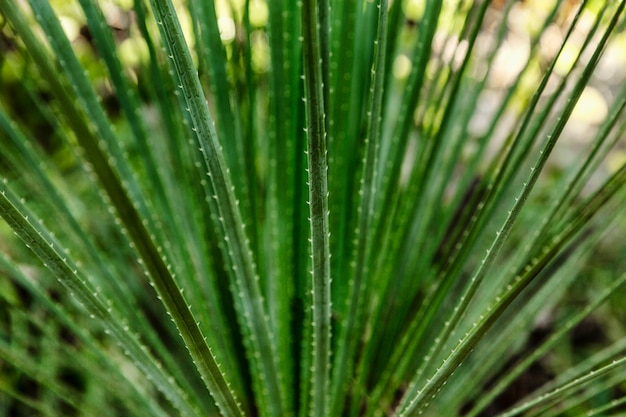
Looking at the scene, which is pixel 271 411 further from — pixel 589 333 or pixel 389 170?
pixel 589 333

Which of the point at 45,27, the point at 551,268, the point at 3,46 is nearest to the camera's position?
the point at 45,27

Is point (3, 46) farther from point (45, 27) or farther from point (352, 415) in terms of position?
point (352, 415)

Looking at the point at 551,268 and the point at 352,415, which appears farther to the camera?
the point at 551,268

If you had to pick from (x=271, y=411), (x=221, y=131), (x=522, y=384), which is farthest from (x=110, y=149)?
(x=522, y=384)

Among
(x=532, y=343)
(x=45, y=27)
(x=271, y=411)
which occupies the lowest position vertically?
(x=271, y=411)

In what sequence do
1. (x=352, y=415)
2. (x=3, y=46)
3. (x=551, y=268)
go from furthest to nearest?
(x=551, y=268), (x=3, y=46), (x=352, y=415)

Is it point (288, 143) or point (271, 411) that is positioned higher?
point (288, 143)


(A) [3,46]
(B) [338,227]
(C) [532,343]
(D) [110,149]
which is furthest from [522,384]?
(A) [3,46]

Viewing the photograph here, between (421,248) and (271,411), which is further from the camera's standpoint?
(421,248)

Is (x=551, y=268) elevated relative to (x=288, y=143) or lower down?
elevated
